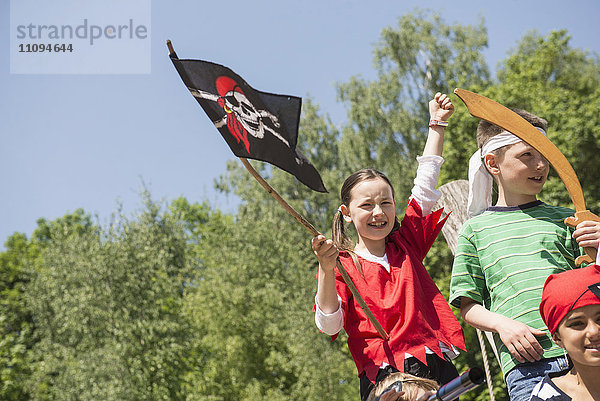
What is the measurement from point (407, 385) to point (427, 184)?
1011 millimetres

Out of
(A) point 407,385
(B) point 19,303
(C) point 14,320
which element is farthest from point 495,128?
(C) point 14,320

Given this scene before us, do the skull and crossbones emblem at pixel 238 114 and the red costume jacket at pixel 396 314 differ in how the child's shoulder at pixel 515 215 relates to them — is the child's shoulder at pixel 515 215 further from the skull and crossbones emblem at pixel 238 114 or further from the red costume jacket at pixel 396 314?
the skull and crossbones emblem at pixel 238 114

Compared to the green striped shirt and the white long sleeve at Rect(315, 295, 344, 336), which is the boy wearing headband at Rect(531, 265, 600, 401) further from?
the white long sleeve at Rect(315, 295, 344, 336)

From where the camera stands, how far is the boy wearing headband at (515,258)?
2623 mm

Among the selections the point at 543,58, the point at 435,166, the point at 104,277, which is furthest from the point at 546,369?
the point at 543,58

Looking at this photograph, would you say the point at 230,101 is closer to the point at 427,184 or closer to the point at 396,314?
the point at 427,184

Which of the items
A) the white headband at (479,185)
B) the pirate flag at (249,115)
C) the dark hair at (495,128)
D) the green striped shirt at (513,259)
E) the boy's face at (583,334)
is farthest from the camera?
the white headband at (479,185)

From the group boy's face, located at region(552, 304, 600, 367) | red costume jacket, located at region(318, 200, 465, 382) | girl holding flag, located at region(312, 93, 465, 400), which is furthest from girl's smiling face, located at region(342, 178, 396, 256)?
boy's face, located at region(552, 304, 600, 367)

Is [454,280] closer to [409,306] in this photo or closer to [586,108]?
[409,306]

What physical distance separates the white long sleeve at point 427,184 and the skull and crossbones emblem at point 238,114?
75cm


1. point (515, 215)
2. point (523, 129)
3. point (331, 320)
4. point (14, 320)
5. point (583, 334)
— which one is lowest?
point (583, 334)

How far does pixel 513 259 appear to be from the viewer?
284cm

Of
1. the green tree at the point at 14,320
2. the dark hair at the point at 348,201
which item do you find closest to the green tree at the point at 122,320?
the green tree at the point at 14,320

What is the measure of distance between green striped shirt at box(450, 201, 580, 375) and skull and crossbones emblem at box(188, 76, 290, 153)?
3.04 ft
